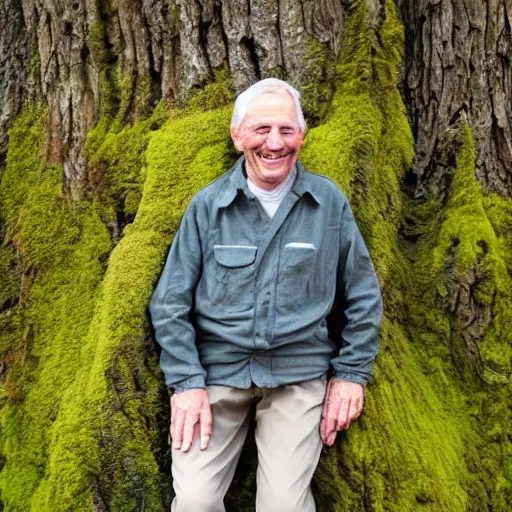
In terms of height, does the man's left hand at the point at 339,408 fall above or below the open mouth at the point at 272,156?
below

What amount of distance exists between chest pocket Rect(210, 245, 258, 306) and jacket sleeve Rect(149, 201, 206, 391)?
0.12 meters

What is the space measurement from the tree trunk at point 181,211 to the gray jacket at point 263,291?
29 centimetres

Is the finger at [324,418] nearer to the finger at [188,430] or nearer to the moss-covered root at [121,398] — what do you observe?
the finger at [188,430]

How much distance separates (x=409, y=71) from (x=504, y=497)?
8.55 feet

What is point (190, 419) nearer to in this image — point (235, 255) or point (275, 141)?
point (235, 255)

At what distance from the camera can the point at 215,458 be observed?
2.75 metres

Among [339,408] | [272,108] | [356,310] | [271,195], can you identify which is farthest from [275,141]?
[339,408]

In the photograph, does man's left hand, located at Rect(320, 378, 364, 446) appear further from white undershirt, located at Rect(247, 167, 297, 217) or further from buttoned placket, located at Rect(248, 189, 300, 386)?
white undershirt, located at Rect(247, 167, 297, 217)

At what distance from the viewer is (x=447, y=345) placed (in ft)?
11.8

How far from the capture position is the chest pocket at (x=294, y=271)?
9.07ft

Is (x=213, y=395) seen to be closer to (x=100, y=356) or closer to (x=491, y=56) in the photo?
(x=100, y=356)

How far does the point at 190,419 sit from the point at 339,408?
669mm

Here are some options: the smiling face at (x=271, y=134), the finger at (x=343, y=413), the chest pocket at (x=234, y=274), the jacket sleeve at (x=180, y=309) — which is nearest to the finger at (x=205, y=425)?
the jacket sleeve at (x=180, y=309)

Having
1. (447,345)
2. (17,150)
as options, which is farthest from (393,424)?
(17,150)
